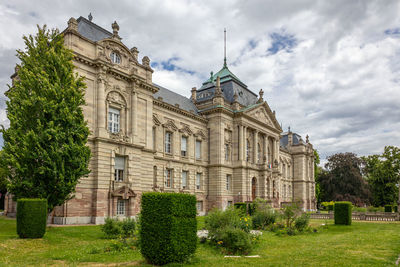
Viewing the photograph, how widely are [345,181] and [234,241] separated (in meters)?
61.3

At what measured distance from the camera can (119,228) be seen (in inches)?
728

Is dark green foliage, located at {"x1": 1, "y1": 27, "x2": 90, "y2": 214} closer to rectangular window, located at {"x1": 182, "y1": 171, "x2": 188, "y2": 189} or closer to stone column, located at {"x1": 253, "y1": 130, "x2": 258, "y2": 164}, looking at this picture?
rectangular window, located at {"x1": 182, "y1": 171, "x2": 188, "y2": 189}

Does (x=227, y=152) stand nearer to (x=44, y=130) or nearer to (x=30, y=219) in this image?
(x=44, y=130)

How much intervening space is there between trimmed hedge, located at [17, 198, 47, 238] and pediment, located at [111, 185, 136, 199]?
9.99m

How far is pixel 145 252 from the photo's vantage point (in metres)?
11.3

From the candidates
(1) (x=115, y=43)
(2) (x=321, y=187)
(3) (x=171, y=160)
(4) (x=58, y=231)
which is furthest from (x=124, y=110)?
(2) (x=321, y=187)

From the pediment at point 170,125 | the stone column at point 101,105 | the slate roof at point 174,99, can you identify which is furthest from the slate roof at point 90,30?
the pediment at point 170,125

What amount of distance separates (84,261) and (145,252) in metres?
2.98

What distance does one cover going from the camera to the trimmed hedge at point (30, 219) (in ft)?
55.1

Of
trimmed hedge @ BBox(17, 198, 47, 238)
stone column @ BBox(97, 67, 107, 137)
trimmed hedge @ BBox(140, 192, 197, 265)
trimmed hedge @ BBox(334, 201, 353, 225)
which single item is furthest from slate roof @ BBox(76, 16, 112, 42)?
trimmed hedge @ BBox(334, 201, 353, 225)

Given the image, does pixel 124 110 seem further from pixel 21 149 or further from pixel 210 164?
pixel 210 164

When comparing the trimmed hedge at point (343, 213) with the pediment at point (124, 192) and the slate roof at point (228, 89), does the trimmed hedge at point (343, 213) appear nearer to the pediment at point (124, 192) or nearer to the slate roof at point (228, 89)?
the pediment at point (124, 192)

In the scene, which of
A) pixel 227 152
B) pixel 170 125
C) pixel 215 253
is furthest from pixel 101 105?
pixel 227 152

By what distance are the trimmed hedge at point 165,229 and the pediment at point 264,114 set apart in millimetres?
36547
